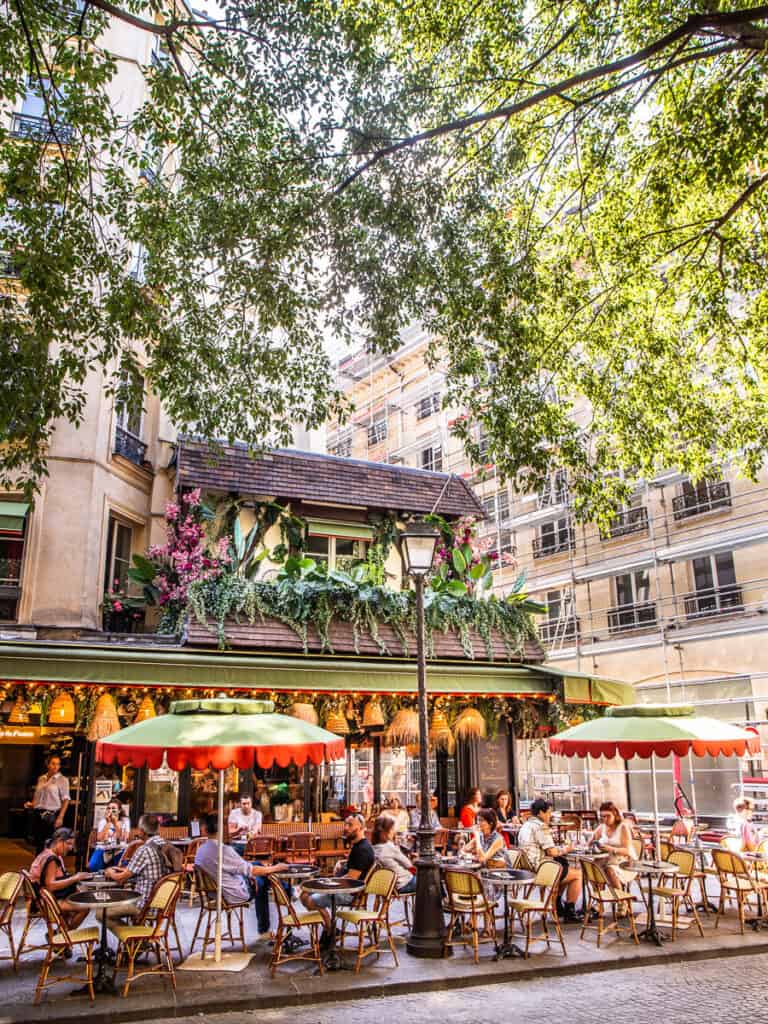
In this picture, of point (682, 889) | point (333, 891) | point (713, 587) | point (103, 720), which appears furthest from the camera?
point (713, 587)

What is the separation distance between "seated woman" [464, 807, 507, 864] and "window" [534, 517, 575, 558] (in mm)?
16327

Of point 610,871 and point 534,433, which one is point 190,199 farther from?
point 610,871

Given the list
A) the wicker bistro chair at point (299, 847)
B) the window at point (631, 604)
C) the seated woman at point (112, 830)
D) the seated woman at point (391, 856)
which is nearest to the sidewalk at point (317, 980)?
the seated woman at point (391, 856)

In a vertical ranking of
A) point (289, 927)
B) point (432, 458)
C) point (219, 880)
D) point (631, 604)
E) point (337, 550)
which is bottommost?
point (289, 927)

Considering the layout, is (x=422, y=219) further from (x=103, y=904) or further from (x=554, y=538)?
(x=554, y=538)

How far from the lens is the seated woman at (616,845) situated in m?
10.5

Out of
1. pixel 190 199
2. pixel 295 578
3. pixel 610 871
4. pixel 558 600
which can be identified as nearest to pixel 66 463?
pixel 295 578

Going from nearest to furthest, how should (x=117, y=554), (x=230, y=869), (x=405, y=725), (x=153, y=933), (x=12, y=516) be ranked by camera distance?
(x=153, y=933), (x=230, y=869), (x=12, y=516), (x=405, y=725), (x=117, y=554)

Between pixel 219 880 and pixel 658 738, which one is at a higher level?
Result: pixel 658 738

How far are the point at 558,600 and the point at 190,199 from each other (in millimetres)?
20943

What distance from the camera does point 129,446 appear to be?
16.4 m

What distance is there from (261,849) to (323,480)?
7459mm

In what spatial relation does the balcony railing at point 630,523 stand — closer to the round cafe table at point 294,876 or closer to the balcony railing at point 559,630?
the balcony railing at point 559,630

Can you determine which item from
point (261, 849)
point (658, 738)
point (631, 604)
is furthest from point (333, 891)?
point (631, 604)
